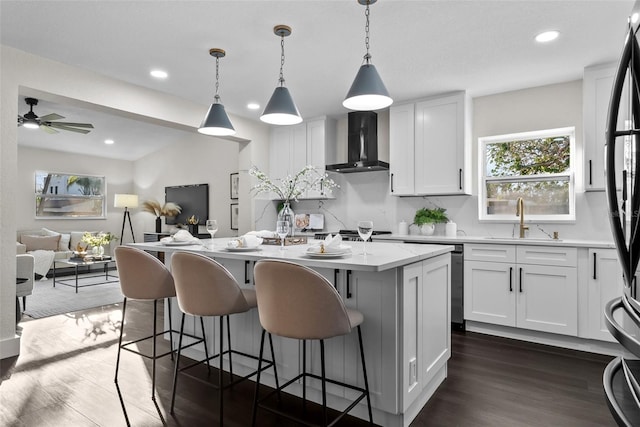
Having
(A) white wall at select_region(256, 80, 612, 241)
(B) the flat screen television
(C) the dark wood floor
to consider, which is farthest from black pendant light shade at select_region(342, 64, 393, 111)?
(B) the flat screen television

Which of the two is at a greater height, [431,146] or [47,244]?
[431,146]

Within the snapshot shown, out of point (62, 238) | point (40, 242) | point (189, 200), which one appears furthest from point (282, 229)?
point (62, 238)

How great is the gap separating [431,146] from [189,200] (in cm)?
502

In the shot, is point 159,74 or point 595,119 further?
point 159,74

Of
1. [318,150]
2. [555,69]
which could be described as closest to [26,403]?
[318,150]

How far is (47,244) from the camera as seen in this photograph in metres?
6.82

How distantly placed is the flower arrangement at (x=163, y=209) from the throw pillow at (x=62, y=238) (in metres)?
1.54

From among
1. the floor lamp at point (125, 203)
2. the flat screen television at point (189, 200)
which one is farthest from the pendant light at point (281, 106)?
the floor lamp at point (125, 203)

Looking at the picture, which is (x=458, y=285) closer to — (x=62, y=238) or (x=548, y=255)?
(x=548, y=255)

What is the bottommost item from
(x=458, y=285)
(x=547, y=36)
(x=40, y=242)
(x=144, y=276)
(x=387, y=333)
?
(x=458, y=285)

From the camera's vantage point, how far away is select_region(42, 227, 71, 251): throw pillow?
7.08 metres

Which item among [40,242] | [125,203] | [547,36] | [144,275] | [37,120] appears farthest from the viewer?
[125,203]

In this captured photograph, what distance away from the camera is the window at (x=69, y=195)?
24.2 ft

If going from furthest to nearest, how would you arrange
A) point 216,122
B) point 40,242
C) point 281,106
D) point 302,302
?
point 40,242
point 216,122
point 281,106
point 302,302
